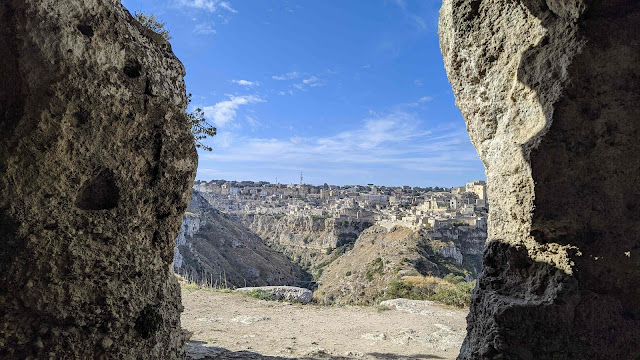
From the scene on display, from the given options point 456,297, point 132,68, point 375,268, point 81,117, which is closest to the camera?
point 81,117

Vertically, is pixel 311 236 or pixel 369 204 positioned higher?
pixel 369 204

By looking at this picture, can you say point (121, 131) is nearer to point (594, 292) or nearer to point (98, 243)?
point (98, 243)

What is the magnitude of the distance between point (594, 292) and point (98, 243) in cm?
461

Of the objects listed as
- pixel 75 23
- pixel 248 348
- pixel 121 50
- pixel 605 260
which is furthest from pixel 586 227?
pixel 248 348

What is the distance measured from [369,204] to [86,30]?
3890 inches

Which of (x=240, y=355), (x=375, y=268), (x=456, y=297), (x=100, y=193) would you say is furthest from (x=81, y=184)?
(x=375, y=268)

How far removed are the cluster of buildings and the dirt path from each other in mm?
35866

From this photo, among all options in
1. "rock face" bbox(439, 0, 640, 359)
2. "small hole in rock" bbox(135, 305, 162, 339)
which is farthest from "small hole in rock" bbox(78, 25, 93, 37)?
"rock face" bbox(439, 0, 640, 359)

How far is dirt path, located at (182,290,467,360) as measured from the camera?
7.30 metres

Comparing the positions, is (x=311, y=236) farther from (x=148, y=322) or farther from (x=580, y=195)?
(x=580, y=195)

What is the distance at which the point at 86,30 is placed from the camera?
3029 mm

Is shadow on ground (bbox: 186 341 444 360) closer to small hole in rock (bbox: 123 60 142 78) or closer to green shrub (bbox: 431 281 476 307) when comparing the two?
small hole in rock (bbox: 123 60 142 78)

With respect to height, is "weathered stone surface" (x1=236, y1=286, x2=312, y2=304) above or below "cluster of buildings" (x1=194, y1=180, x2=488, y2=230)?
below

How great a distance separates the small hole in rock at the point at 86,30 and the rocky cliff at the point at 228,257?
42801 millimetres
